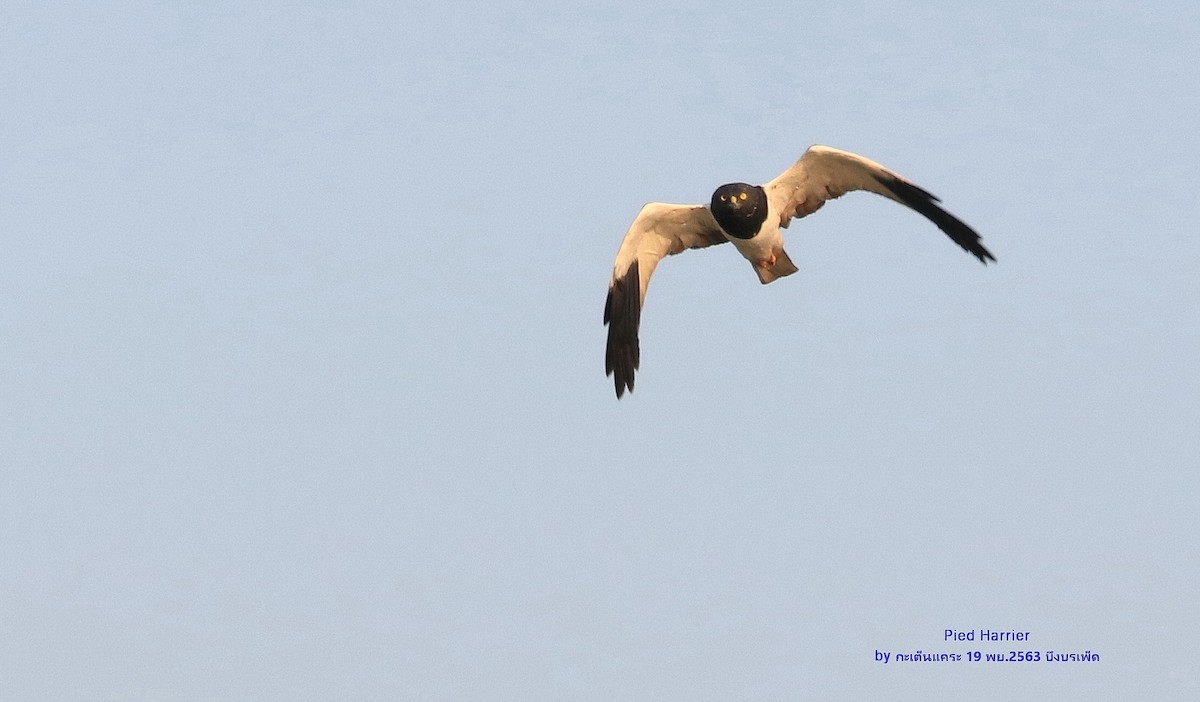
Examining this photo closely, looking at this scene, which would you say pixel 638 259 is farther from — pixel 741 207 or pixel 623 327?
pixel 741 207

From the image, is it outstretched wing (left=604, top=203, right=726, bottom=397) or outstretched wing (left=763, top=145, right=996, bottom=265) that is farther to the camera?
outstretched wing (left=604, top=203, right=726, bottom=397)

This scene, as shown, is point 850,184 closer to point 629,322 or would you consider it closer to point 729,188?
point 729,188

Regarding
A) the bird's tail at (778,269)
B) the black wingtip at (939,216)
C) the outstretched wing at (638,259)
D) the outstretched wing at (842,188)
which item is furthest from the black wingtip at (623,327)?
the black wingtip at (939,216)

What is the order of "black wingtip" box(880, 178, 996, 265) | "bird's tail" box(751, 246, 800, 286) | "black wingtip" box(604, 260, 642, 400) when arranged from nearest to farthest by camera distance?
1. "black wingtip" box(880, 178, 996, 265)
2. "bird's tail" box(751, 246, 800, 286)
3. "black wingtip" box(604, 260, 642, 400)

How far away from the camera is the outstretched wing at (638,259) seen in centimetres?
2584

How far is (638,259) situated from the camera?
26406mm

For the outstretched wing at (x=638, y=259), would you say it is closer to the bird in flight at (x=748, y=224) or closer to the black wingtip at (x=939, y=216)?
the bird in flight at (x=748, y=224)

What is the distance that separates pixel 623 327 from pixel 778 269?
2.19m

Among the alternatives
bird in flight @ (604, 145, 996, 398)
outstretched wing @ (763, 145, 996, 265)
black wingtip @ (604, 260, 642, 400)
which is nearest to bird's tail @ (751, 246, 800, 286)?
bird in flight @ (604, 145, 996, 398)

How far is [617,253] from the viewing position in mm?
26203

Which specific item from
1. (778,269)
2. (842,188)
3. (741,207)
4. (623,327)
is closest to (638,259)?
(623,327)

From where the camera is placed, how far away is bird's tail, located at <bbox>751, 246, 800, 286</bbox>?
25.4 meters

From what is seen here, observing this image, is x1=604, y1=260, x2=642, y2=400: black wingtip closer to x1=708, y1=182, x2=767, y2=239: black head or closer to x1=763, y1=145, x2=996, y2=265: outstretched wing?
x1=708, y1=182, x2=767, y2=239: black head

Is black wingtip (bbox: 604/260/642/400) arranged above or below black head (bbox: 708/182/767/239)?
below
